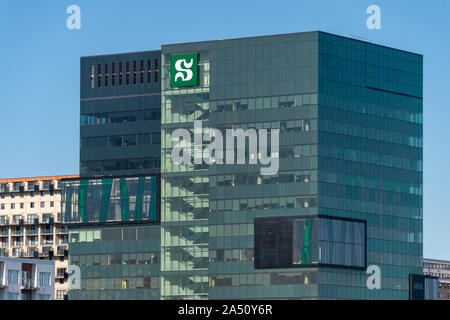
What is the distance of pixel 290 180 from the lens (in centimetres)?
19062

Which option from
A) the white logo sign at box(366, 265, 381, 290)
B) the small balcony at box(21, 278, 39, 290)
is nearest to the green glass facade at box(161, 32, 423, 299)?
the white logo sign at box(366, 265, 381, 290)

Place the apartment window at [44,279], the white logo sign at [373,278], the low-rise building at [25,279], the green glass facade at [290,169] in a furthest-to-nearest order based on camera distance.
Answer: the white logo sign at [373,278] < the green glass facade at [290,169] < the apartment window at [44,279] < the low-rise building at [25,279]

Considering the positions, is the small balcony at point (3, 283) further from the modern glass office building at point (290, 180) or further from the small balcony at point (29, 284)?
the modern glass office building at point (290, 180)

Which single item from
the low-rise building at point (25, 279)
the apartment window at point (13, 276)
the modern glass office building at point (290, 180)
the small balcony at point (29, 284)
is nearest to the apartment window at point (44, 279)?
the low-rise building at point (25, 279)

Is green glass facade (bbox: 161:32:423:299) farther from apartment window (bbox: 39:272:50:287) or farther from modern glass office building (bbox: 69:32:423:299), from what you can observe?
apartment window (bbox: 39:272:50:287)

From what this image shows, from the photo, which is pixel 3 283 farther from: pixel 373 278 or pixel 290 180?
pixel 373 278

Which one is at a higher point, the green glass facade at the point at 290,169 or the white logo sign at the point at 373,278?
the green glass facade at the point at 290,169

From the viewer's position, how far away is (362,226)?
195000 mm

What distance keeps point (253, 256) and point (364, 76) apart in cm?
3676

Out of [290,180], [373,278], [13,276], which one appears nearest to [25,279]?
[13,276]

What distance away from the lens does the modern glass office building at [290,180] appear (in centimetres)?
18925

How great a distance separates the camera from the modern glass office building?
621 feet

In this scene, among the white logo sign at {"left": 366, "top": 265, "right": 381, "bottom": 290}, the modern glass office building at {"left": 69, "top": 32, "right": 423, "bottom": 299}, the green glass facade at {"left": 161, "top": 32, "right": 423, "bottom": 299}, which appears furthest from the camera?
the white logo sign at {"left": 366, "top": 265, "right": 381, "bottom": 290}
